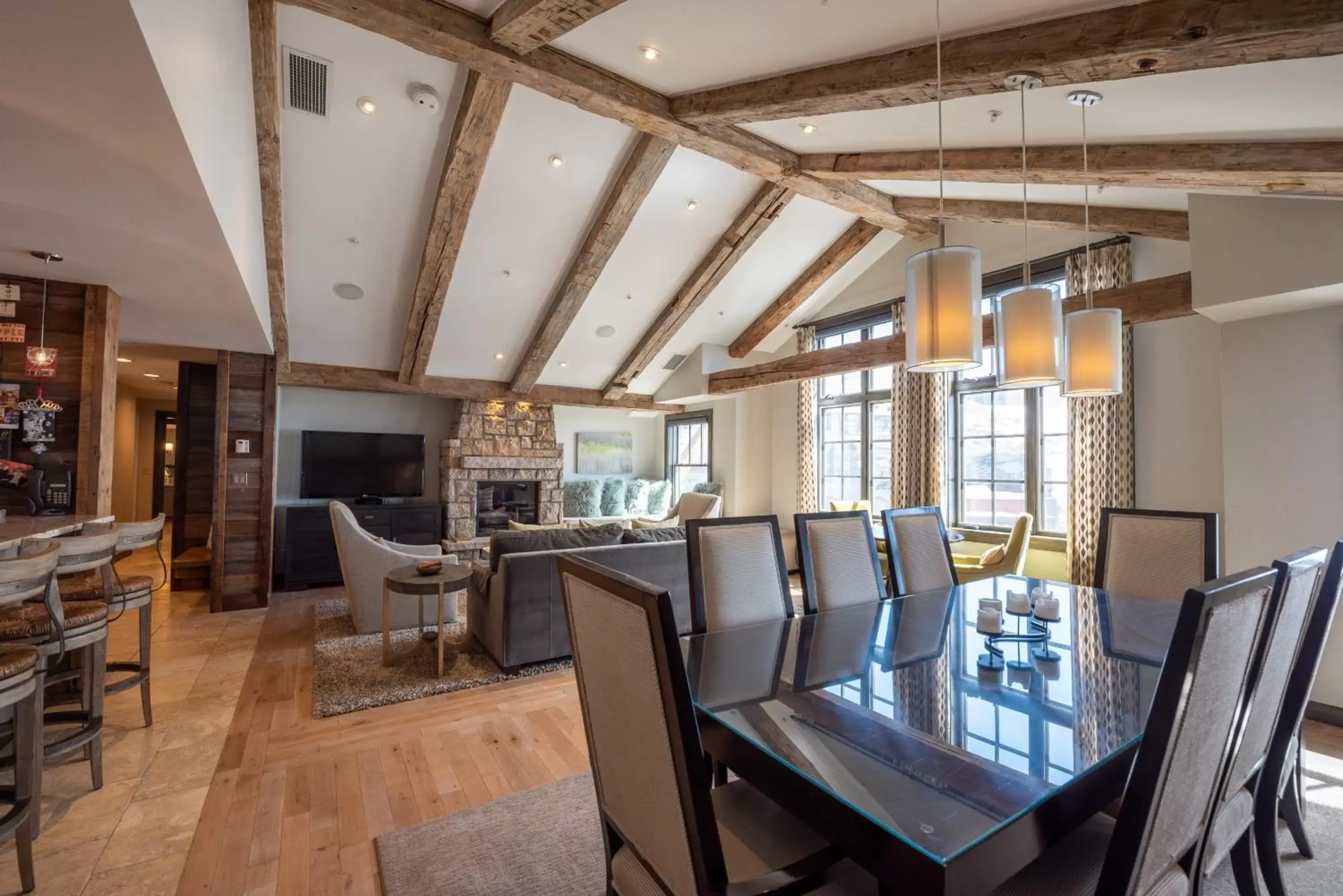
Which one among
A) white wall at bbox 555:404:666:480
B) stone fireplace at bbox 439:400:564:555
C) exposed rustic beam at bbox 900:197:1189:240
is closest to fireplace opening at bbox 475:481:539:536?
stone fireplace at bbox 439:400:564:555

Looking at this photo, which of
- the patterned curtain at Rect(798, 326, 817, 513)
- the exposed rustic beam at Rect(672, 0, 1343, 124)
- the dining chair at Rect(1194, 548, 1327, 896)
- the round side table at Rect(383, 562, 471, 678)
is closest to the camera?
the dining chair at Rect(1194, 548, 1327, 896)

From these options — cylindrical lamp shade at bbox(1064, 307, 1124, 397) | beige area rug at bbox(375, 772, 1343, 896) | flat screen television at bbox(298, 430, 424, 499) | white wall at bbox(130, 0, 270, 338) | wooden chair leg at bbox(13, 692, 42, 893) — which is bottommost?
beige area rug at bbox(375, 772, 1343, 896)

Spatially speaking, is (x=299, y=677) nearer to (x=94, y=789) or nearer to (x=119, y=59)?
(x=94, y=789)

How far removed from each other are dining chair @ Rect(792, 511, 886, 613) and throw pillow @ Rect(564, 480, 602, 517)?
6.43 m

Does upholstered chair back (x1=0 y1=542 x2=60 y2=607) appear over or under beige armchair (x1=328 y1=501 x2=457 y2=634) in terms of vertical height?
over

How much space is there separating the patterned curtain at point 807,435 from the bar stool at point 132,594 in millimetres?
6144

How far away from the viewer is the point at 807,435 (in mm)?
7469

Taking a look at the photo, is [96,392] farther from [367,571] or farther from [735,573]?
[735,573]

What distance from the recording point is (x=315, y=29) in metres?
3.24

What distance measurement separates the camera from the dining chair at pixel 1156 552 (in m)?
2.60

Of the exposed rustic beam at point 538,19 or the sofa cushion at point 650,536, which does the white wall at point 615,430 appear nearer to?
the sofa cushion at point 650,536

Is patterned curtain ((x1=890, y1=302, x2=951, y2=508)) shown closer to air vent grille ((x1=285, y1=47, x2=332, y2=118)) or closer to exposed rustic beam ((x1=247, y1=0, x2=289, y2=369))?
air vent grille ((x1=285, y1=47, x2=332, y2=118))

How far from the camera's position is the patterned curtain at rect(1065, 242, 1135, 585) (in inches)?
174

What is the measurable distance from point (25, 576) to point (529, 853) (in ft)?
6.04
